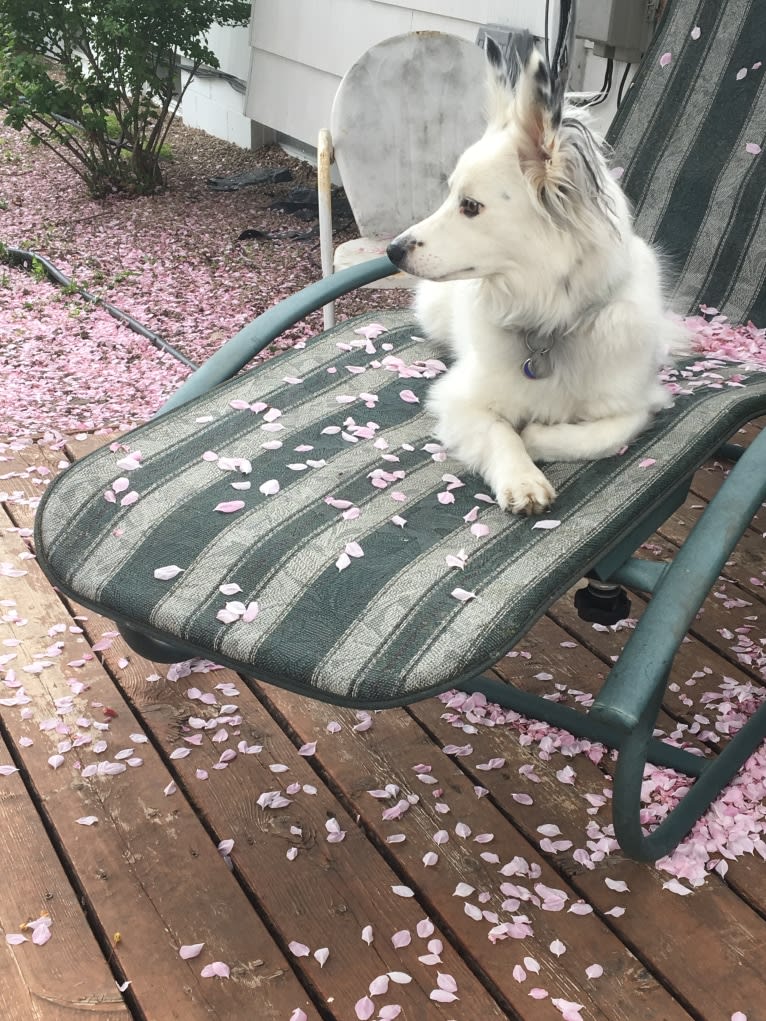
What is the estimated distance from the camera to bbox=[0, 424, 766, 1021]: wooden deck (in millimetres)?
1715

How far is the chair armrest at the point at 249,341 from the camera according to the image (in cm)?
231

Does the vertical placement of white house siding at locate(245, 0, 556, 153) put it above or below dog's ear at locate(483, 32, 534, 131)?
below

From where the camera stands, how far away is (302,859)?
1972 millimetres

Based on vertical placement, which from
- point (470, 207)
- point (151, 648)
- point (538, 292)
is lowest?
point (151, 648)

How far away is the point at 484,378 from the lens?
2.12m

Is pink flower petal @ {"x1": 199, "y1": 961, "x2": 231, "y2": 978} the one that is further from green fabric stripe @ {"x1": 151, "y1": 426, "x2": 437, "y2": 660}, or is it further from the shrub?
the shrub

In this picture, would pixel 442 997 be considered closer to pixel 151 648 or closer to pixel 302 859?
pixel 302 859

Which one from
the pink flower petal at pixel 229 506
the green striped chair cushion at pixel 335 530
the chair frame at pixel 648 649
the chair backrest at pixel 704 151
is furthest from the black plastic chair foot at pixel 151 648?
the chair backrest at pixel 704 151

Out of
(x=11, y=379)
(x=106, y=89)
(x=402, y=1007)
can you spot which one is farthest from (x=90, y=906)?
(x=106, y=89)

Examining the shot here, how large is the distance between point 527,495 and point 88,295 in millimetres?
3664

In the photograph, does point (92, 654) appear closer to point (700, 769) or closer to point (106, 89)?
point (700, 769)

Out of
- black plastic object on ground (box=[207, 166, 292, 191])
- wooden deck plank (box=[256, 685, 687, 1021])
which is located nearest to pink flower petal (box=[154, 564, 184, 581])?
wooden deck plank (box=[256, 685, 687, 1021])

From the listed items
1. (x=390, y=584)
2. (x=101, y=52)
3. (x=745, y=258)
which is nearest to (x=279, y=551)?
(x=390, y=584)

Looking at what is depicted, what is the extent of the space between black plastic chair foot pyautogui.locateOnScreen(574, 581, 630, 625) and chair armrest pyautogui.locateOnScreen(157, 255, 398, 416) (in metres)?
0.83
